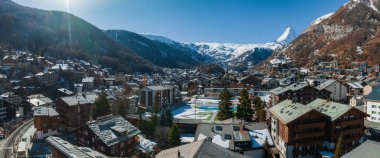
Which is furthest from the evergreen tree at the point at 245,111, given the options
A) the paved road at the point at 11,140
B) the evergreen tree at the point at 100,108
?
the paved road at the point at 11,140

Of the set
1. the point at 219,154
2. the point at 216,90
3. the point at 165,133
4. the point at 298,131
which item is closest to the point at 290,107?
the point at 298,131

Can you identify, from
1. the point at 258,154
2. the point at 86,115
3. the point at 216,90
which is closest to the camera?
the point at 258,154

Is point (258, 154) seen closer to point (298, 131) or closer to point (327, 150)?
point (298, 131)

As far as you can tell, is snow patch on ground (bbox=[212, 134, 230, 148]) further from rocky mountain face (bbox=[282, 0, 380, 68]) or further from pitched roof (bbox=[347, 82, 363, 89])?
rocky mountain face (bbox=[282, 0, 380, 68])

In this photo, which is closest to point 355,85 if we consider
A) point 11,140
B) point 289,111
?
point 289,111

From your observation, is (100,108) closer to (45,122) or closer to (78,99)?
(78,99)

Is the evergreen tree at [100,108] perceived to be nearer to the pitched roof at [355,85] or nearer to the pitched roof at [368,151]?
the pitched roof at [368,151]

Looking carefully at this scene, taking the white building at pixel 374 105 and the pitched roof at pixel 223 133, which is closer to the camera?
the pitched roof at pixel 223 133
